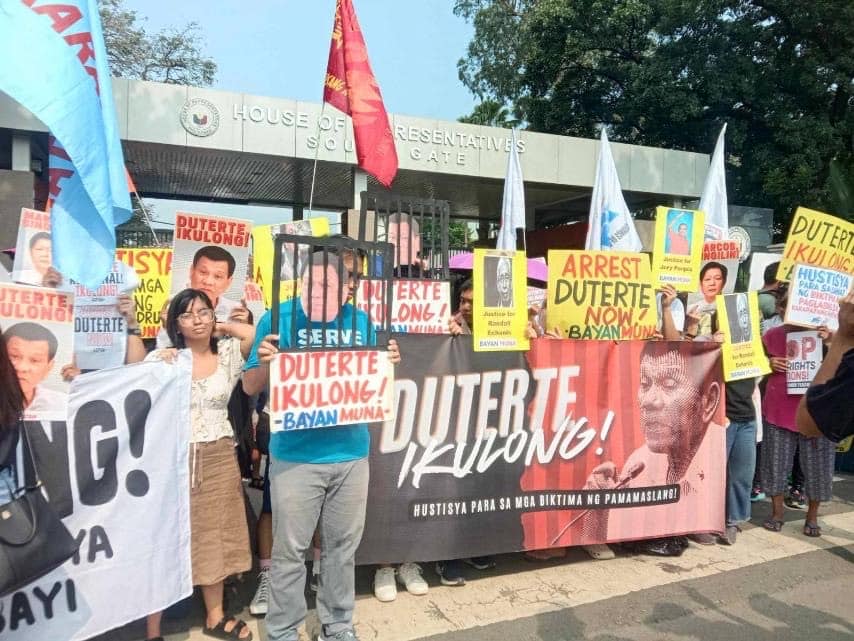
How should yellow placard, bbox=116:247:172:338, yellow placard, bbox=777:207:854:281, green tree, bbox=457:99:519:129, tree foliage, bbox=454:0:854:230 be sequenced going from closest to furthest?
yellow placard, bbox=116:247:172:338 → yellow placard, bbox=777:207:854:281 → tree foliage, bbox=454:0:854:230 → green tree, bbox=457:99:519:129

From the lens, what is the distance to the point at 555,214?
70.1 feet

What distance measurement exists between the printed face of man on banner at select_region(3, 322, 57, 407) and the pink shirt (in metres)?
5.06

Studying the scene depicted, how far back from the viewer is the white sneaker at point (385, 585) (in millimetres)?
3785

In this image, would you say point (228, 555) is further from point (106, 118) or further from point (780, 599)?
point (780, 599)

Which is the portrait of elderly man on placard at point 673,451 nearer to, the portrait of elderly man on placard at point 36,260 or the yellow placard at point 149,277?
the yellow placard at point 149,277

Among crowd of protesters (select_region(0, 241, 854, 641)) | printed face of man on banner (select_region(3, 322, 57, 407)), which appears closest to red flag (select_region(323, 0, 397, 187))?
crowd of protesters (select_region(0, 241, 854, 641))

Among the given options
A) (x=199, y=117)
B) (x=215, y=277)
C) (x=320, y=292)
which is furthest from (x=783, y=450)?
(x=199, y=117)

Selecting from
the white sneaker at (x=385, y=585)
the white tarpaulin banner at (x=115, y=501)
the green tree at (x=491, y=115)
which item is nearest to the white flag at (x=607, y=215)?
the white sneaker at (x=385, y=585)

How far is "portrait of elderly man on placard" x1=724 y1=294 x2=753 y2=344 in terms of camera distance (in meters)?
4.80

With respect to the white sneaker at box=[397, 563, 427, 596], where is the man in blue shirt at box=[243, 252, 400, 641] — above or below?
above

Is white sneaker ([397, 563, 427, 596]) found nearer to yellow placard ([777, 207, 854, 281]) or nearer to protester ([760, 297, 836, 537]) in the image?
protester ([760, 297, 836, 537])

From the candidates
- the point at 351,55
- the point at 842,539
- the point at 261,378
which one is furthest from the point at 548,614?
the point at 351,55

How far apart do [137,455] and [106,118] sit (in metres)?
1.58

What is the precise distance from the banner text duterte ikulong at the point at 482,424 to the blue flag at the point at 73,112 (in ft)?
5.77
